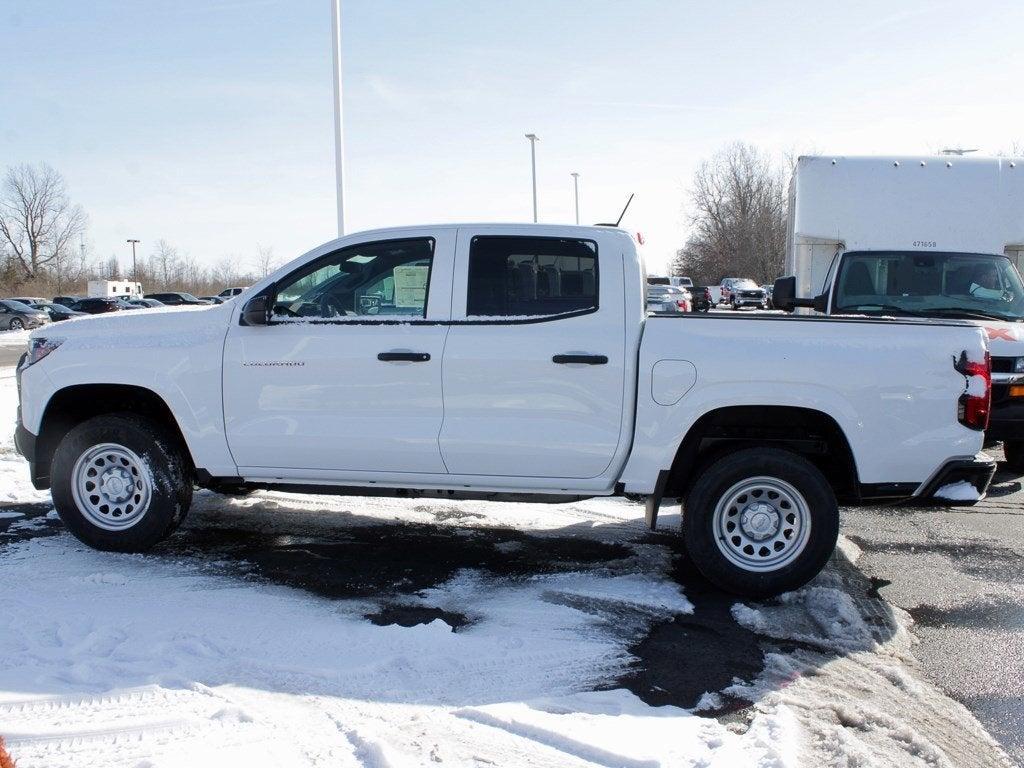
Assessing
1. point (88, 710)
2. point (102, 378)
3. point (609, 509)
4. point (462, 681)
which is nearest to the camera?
point (88, 710)

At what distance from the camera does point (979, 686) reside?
4.12 metres

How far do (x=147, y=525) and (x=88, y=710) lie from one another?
2131mm

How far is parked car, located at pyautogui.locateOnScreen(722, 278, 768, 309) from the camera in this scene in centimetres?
4438

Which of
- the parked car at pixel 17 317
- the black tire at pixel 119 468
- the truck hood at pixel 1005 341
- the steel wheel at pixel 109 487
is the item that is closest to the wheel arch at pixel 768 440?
the black tire at pixel 119 468

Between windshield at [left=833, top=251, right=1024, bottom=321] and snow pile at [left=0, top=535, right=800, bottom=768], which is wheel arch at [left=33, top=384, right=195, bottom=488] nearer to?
snow pile at [left=0, top=535, right=800, bottom=768]

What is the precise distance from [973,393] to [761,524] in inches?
52.3

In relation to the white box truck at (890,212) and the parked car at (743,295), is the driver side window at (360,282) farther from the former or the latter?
the parked car at (743,295)

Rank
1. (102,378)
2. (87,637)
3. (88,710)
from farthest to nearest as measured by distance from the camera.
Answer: (102,378), (87,637), (88,710)

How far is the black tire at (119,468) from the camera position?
5637mm

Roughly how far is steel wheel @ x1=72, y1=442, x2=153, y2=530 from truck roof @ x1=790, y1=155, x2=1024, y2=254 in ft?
29.7

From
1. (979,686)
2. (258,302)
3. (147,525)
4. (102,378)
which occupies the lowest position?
(979,686)

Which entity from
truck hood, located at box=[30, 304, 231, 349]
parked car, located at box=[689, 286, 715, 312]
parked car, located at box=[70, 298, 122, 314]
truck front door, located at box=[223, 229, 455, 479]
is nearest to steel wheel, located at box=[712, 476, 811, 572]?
truck front door, located at box=[223, 229, 455, 479]

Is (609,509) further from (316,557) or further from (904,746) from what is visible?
(904,746)

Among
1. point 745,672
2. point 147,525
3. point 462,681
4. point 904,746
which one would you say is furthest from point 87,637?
point 904,746
